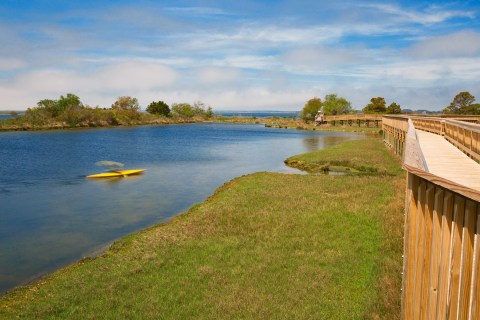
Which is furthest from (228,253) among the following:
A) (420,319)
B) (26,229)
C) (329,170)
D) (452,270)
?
(329,170)

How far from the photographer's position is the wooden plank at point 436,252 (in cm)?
540

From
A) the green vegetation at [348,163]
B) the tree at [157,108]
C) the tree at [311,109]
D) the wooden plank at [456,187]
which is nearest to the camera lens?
the wooden plank at [456,187]

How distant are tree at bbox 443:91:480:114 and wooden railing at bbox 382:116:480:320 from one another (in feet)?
271

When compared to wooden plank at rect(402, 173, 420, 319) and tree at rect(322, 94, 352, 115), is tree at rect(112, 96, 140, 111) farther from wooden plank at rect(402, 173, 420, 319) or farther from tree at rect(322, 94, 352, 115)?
wooden plank at rect(402, 173, 420, 319)

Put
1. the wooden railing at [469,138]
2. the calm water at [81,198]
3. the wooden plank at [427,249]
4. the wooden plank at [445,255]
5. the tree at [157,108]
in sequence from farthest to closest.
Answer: the tree at [157,108] < the calm water at [81,198] < the wooden railing at [469,138] < the wooden plank at [427,249] < the wooden plank at [445,255]

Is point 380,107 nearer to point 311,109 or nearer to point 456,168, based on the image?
point 311,109

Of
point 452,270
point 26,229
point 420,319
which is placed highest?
point 452,270

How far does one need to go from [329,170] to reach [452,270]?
1259 inches

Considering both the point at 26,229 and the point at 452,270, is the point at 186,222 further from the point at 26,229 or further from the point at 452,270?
the point at 452,270

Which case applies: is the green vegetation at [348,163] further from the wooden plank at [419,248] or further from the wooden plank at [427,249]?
the wooden plank at [427,249]

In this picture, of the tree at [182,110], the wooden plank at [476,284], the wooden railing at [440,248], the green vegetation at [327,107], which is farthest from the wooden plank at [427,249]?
the tree at [182,110]

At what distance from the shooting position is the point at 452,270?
506 centimetres

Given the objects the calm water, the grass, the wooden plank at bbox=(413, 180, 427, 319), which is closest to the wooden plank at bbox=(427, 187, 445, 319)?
the wooden plank at bbox=(413, 180, 427, 319)

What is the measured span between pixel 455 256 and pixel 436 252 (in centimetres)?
57
